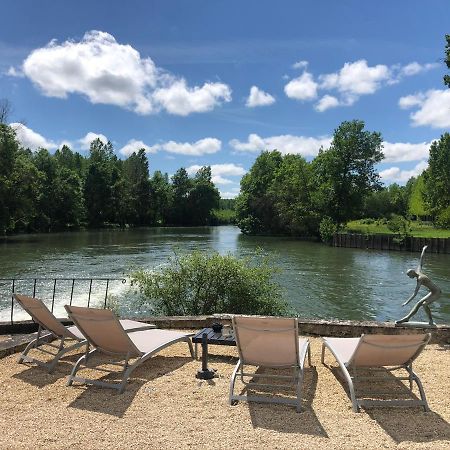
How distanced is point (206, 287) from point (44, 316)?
15.9 ft

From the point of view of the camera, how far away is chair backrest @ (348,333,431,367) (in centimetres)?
434

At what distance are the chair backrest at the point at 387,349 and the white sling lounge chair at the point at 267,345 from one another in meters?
0.56

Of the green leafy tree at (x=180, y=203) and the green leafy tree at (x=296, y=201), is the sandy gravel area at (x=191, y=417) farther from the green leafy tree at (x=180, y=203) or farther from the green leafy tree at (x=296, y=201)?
the green leafy tree at (x=180, y=203)

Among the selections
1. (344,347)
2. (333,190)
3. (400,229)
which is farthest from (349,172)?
(344,347)

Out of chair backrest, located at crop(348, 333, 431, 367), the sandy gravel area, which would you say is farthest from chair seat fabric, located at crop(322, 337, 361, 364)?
the sandy gravel area

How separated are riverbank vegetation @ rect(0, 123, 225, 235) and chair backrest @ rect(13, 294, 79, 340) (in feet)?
162

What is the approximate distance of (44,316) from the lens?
5.72 m

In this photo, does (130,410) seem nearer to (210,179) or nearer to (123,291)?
(123,291)

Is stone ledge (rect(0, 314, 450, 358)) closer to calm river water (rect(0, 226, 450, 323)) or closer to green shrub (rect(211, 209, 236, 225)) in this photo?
calm river water (rect(0, 226, 450, 323))

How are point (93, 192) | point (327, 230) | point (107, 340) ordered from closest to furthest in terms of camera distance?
point (107, 340) < point (327, 230) < point (93, 192)

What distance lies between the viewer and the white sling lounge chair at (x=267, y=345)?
450 cm

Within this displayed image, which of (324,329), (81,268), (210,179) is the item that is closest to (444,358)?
(324,329)

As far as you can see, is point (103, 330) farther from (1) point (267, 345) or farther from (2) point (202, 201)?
(2) point (202, 201)

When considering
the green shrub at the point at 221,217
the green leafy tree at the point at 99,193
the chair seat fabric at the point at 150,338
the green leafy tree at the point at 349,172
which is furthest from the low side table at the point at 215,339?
the green shrub at the point at 221,217
